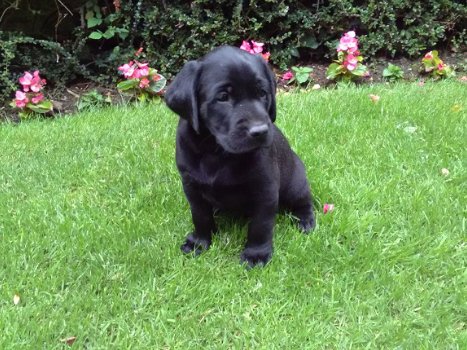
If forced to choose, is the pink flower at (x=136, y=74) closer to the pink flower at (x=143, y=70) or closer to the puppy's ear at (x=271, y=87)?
the pink flower at (x=143, y=70)

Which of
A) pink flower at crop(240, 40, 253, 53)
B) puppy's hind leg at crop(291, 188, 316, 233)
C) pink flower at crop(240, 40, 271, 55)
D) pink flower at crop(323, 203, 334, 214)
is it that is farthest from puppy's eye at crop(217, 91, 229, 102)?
pink flower at crop(240, 40, 253, 53)

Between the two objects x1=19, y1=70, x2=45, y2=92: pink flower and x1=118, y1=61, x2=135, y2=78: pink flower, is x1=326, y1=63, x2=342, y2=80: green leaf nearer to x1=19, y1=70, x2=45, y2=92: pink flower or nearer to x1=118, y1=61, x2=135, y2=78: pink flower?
x1=118, y1=61, x2=135, y2=78: pink flower

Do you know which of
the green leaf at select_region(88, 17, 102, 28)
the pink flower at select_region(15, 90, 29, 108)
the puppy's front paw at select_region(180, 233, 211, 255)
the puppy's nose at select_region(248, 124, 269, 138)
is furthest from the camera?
the green leaf at select_region(88, 17, 102, 28)

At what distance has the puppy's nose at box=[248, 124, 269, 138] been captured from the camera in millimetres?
2311

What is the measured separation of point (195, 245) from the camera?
292cm

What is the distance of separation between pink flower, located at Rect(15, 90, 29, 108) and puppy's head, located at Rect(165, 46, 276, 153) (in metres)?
3.22

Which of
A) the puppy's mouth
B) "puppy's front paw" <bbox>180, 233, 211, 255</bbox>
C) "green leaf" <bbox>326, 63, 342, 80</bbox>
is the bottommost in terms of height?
"green leaf" <bbox>326, 63, 342, 80</bbox>

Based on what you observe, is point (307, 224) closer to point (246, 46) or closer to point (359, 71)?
point (246, 46)

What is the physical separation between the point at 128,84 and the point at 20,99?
1.04 meters

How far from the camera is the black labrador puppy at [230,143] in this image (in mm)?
2342

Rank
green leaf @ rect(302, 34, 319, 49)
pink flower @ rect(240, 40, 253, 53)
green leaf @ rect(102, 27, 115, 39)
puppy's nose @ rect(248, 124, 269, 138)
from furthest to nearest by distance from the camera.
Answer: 1. green leaf @ rect(302, 34, 319, 49)
2. green leaf @ rect(102, 27, 115, 39)
3. pink flower @ rect(240, 40, 253, 53)
4. puppy's nose @ rect(248, 124, 269, 138)

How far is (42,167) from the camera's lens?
12.9ft

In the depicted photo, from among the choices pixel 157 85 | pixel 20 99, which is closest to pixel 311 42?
pixel 157 85

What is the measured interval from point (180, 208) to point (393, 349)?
152 cm
